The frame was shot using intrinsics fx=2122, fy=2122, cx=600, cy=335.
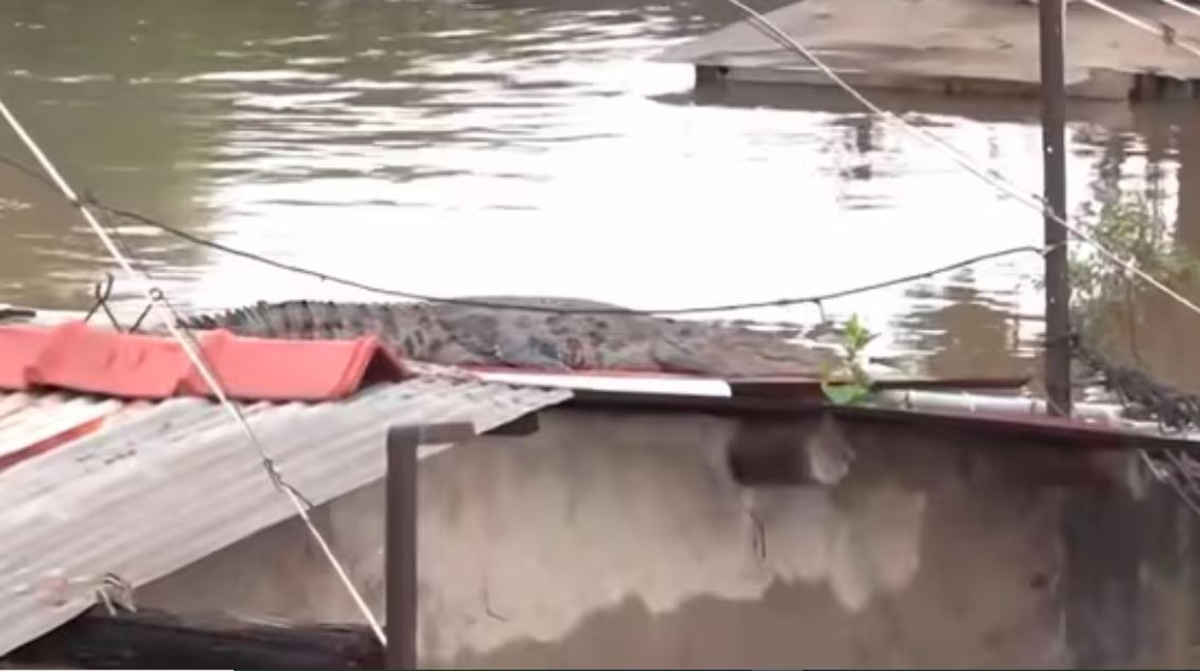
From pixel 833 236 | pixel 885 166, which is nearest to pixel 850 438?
pixel 833 236

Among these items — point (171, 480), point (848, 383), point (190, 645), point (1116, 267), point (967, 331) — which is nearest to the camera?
point (190, 645)

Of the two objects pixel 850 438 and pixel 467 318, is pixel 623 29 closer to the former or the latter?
pixel 467 318

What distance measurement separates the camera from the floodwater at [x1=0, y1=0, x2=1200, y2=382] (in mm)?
9031

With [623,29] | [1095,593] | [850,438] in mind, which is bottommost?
[1095,593]

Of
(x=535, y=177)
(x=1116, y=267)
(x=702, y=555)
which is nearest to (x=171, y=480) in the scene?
(x=702, y=555)

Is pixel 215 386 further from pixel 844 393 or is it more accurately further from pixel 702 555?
pixel 702 555

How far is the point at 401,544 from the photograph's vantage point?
8.41 ft

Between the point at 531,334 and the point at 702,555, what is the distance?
2.58 metres

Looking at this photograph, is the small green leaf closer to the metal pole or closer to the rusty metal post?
the metal pole

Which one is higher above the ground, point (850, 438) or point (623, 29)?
point (623, 29)

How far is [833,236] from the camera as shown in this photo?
10.0 metres

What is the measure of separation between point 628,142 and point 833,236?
275 cm

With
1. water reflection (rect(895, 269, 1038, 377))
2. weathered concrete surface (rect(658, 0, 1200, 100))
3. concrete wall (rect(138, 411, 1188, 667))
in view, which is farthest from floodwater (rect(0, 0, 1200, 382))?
concrete wall (rect(138, 411, 1188, 667))

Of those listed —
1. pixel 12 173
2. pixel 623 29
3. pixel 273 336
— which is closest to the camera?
pixel 273 336
